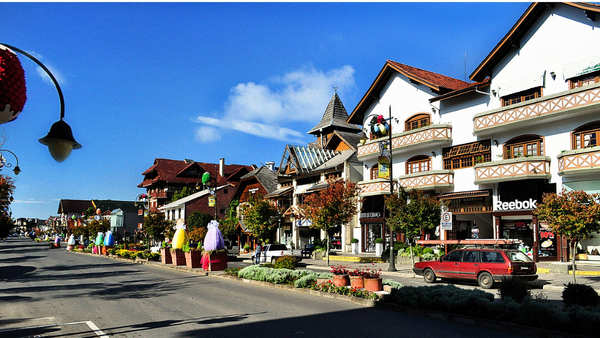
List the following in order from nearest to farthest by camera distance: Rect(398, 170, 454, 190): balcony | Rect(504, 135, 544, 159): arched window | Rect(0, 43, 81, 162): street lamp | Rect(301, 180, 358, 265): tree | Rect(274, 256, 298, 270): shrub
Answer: Rect(0, 43, 81, 162): street lamp
Rect(274, 256, 298, 270): shrub
Rect(504, 135, 544, 159): arched window
Rect(301, 180, 358, 265): tree
Rect(398, 170, 454, 190): balcony

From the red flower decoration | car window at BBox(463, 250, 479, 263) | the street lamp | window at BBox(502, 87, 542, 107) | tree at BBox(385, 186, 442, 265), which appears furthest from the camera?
window at BBox(502, 87, 542, 107)

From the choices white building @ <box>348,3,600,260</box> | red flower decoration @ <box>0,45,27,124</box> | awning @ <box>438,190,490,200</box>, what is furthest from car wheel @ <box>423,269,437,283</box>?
red flower decoration @ <box>0,45,27,124</box>

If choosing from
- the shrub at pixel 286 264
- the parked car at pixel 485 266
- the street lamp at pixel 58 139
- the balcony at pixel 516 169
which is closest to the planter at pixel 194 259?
the shrub at pixel 286 264

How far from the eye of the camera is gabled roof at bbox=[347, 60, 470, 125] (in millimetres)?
33375

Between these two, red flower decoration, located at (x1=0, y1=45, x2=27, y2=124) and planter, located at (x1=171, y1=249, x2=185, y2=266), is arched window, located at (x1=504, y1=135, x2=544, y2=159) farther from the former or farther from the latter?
red flower decoration, located at (x1=0, y1=45, x2=27, y2=124)

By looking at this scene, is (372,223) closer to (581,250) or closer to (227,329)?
(581,250)

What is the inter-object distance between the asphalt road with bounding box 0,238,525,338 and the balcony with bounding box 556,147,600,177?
57.2 ft

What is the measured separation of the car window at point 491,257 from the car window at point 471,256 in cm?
26

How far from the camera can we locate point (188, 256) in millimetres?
27344

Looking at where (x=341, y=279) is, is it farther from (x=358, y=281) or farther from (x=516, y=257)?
(x=516, y=257)

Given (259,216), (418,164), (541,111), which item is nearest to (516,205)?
(541,111)

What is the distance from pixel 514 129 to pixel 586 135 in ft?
13.7

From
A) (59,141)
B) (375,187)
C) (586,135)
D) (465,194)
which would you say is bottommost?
(59,141)

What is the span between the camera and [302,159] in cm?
4859
